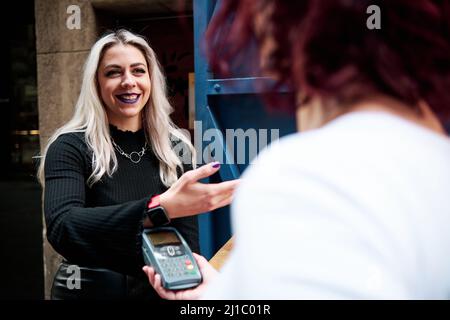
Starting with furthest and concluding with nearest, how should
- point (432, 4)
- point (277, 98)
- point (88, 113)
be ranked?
point (88, 113) < point (277, 98) < point (432, 4)

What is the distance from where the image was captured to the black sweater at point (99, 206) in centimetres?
127

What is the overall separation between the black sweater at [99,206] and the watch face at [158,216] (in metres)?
0.02

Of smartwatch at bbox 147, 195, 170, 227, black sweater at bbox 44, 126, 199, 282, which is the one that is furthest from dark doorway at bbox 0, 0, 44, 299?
smartwatch at bbox 147, 195, 170, 227

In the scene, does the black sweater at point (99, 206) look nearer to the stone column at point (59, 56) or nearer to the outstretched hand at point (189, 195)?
the outstretched hand at point (189, 195)

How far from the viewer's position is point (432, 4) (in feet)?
1.79

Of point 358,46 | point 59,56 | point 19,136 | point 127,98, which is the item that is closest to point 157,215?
point 127,98

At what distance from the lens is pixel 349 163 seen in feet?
1.52

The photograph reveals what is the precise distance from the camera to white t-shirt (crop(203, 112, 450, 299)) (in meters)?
0.43

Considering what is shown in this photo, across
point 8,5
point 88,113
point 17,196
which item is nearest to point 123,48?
point 88,113

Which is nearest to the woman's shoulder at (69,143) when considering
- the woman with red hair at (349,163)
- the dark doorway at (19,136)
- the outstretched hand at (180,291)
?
the outstretched hand at (180,291)

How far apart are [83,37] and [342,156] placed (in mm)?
3011

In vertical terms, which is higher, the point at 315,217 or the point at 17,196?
the point at 315,217

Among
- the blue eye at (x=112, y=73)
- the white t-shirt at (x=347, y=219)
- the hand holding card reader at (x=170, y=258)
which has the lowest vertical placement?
the hand holding card reader at (x=170, y=258)
